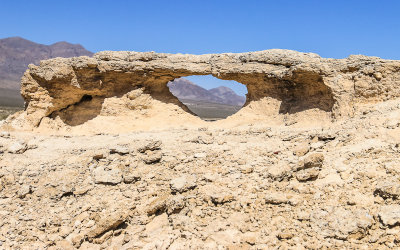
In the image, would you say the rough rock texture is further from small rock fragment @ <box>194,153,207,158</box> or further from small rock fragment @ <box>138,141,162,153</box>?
small rock fragment @ <box>194,153,207,158</box>

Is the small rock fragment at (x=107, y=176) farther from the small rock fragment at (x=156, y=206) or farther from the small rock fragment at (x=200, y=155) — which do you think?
the small rock fragment at (x=200, y=155)

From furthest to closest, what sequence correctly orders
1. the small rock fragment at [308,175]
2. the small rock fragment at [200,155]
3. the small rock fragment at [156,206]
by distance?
the small rock fragment at [200,155] < the small rock fragment at [156,206] < the small rock fragment at [308,175]

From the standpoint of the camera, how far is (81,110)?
36.9ft

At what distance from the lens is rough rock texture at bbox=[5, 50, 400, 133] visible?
28.3ft

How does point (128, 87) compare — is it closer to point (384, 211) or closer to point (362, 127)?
point (362, 127)

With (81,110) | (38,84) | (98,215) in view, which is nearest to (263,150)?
(98,215)

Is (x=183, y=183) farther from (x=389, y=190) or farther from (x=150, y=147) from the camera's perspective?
(x=389, y=190)

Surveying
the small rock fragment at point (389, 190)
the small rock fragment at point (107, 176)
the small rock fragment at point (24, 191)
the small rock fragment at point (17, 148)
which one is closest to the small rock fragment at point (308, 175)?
the small rock fragment at point (389, 190)

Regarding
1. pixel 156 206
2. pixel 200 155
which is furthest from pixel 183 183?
pixel 200 155

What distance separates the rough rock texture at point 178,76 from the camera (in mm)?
8617

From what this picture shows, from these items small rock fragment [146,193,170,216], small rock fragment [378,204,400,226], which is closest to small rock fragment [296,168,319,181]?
small rock fragment [378,204,400,226]

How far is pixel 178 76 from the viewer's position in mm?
10539

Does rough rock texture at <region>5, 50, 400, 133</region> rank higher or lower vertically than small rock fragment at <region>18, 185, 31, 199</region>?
higher

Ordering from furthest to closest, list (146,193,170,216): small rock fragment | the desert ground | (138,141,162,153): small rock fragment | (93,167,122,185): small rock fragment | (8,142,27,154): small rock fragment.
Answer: (8,142,27,154): small rock fragment
(138,141,162,153): small rock fragment
(93,167,122,185): small rock fragment
(146,193,170,216): small rock fragment
the desert ground
